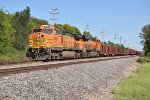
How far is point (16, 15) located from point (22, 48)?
52.0ft

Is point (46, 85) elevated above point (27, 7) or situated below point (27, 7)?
below

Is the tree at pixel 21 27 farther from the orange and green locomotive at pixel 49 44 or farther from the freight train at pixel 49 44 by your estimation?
the orange and green locomotive at pixel 49 44

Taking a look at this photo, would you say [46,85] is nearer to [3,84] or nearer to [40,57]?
[3,84]

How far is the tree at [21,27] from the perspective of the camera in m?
73.9

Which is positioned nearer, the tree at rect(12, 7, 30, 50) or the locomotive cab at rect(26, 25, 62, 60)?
the locomotive cab at rect(26, 25, 62, 60)

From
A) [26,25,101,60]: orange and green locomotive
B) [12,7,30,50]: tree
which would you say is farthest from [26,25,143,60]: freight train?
[12,7,30,50]: tree

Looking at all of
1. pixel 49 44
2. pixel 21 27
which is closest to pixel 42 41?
pixel 49 44

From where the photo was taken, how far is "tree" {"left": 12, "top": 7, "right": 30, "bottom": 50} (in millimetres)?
73938

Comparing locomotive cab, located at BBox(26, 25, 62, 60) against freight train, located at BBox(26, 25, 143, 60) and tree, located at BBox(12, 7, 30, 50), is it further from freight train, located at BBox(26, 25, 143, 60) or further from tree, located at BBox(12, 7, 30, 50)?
tree, located at BBox(12, 7, 30, 50)

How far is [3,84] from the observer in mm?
10875

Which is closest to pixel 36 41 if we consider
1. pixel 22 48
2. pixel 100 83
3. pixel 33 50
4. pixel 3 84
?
pixel 33 50

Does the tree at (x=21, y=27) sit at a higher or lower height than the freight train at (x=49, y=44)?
higher

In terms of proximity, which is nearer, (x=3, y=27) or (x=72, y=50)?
(x=72, y=50)

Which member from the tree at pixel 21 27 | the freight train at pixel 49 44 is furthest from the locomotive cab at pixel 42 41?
the tree at pixel 21 27
